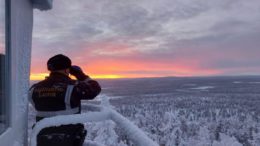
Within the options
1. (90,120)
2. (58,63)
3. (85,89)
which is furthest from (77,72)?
(90,120)

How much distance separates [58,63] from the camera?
3449 mm

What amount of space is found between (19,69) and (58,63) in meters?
0.53

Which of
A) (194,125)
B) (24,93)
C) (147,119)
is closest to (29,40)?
(24,93)

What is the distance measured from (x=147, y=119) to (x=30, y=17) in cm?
4222

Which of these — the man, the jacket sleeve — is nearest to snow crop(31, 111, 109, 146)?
the man

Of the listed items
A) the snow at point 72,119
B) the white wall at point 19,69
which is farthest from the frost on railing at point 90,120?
the white wall at point 19,69

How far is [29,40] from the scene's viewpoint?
4332 millimetres

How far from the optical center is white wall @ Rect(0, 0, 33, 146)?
345 cm

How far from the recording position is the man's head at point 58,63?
3449mm

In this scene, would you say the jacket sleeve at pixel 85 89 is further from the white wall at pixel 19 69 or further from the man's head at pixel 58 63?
the white wall at pixel 19 69

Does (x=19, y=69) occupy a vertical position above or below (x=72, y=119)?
above

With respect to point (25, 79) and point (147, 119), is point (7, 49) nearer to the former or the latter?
point (25, 79)

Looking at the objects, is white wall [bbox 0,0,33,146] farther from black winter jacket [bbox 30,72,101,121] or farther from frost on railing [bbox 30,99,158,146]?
frost on railing [bbox 30,99,158,146]

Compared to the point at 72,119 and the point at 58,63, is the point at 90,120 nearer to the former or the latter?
the point at 72,119
